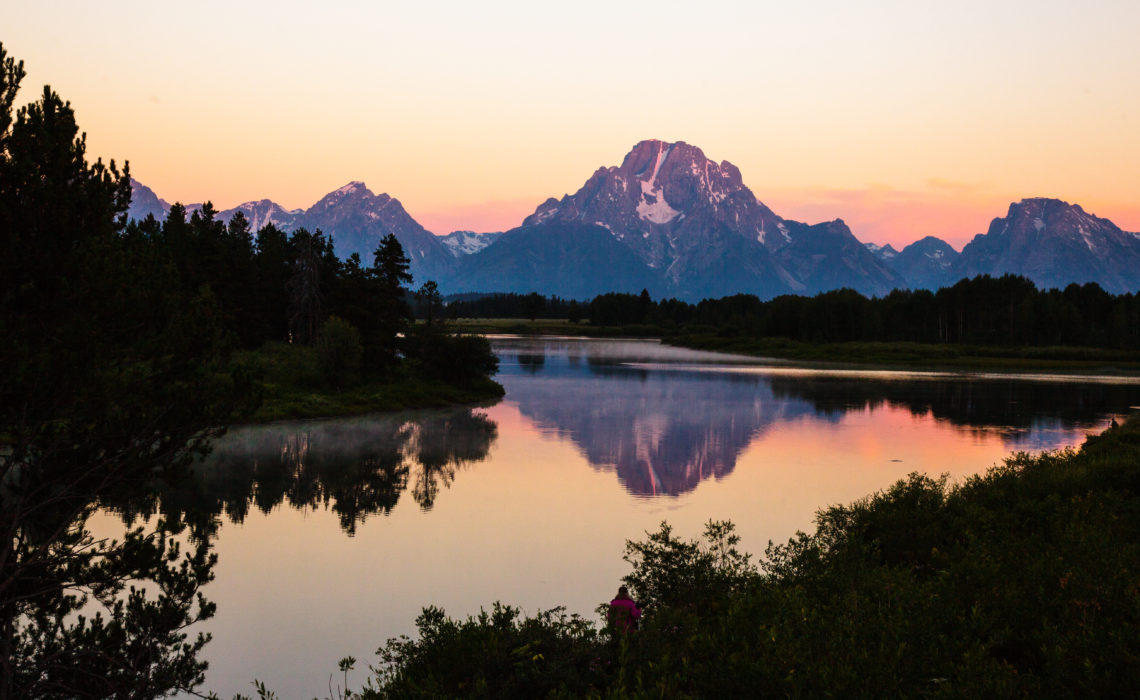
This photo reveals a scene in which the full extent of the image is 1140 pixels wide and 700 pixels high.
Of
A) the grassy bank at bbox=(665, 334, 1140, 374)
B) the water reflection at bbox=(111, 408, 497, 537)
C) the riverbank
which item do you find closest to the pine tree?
the water reflection at bbox=(111, 408, 497, 537)

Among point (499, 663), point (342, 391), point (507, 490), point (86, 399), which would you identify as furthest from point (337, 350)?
point (499, 663)

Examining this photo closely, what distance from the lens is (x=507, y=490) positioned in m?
38.6

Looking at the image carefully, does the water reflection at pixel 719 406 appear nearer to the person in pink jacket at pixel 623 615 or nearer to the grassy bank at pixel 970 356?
the person in pink jacket at pixel 623 615

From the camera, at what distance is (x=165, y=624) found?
49.9ft

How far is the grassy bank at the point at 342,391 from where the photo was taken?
63000 mm

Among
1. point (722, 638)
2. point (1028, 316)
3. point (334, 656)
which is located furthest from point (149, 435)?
point (1028, 316)

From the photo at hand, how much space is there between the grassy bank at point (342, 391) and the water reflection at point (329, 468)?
341cm

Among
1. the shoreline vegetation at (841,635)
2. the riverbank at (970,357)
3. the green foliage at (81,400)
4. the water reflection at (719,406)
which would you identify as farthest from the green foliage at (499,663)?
the riverbank at (970,357)

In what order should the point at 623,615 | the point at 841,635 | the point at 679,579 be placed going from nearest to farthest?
1. the point at 841,635
2. the point at 623,615
3. the point at 679,579

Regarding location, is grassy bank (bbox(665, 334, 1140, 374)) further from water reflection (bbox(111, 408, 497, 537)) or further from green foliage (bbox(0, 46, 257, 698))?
green foliage (bbox(0, 46, 257, 698))

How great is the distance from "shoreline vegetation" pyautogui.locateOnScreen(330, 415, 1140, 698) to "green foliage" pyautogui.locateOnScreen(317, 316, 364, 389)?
2055 inches

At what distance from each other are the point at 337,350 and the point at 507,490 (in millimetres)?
34892

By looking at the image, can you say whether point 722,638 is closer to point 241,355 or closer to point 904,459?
point 904,459

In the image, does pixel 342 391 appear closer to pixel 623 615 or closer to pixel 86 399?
pixel 86 399
